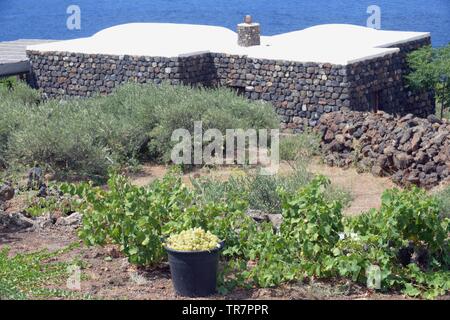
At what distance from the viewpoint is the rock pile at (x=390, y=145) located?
16.2 meters

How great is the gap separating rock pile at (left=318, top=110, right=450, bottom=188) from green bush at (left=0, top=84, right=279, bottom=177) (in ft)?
4.98

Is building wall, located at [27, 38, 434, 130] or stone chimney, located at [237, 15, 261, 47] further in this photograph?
stone chimney, located at [237, 15, 261, 47]

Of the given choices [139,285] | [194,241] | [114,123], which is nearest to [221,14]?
[114,123]

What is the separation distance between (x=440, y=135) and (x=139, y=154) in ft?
18.5

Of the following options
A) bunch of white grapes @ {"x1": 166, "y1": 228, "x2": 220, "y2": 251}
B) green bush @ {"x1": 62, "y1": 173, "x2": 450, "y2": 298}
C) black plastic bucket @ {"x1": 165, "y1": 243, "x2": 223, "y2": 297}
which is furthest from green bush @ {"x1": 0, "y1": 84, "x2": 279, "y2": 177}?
black plastic bucket @ {"x1": 165, "y1": 243, "x2": 223, "y2": 297}

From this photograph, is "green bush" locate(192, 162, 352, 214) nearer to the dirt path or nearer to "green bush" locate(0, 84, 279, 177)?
the dirt path

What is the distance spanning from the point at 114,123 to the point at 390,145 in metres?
5.09

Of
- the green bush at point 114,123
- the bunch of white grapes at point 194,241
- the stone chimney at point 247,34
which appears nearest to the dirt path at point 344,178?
the green bush at point 114,123

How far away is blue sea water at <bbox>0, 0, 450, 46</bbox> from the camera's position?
79188 millimetres

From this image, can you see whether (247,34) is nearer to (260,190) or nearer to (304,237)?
(260,190)
